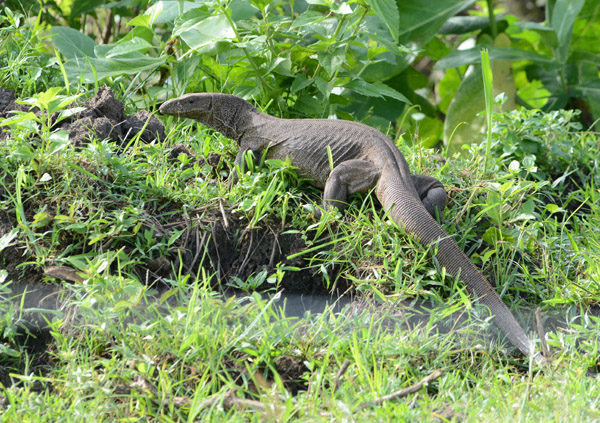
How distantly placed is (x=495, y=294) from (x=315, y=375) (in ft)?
3.68

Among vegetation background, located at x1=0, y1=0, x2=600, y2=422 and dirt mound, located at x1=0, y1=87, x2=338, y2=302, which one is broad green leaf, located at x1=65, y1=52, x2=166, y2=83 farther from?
dirt mound, located at x1=0, y1=87, x2=338, y2=302

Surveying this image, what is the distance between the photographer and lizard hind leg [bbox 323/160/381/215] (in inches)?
154

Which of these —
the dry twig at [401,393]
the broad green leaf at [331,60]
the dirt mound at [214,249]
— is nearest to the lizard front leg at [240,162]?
the dirt mound at [214,249]

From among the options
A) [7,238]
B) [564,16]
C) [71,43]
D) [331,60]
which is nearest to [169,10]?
[71,43]

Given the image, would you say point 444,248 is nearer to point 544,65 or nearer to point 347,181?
point 347,181

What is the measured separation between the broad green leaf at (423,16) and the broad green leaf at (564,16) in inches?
31.6

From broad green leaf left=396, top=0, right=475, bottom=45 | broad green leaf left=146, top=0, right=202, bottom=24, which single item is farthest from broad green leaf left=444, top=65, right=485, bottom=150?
broad green leaf left=146, top=0, right=202, bottom=24

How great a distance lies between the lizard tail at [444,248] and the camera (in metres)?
3.17

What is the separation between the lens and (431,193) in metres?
3.91

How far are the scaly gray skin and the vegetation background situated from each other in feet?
0.36

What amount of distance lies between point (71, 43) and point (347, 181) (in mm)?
2667

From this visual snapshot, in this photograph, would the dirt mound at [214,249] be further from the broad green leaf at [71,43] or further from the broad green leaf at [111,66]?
the broad green leaf at [71,43]

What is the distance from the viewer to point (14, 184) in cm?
368

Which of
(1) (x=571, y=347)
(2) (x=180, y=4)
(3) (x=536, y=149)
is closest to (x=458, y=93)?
(3) (x=536, y=149)
